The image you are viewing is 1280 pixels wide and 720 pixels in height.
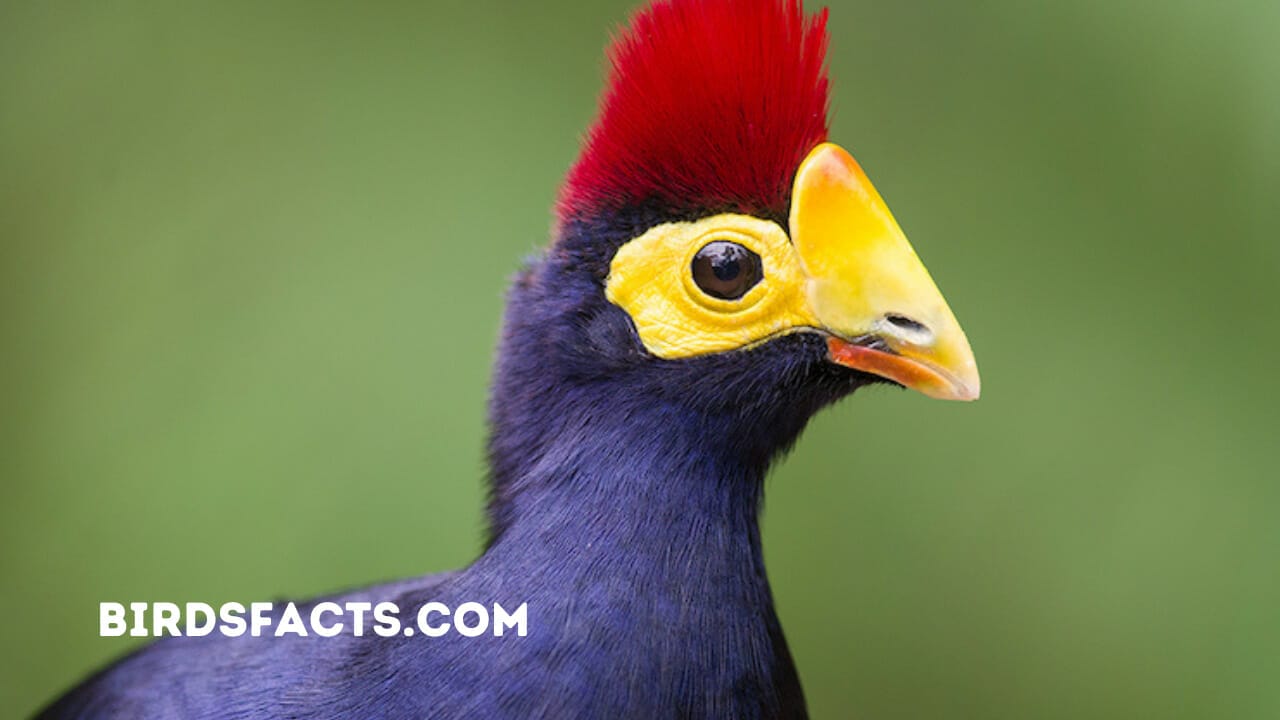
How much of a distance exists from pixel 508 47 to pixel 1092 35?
1256 millimetres

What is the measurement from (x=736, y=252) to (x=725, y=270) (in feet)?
0.07

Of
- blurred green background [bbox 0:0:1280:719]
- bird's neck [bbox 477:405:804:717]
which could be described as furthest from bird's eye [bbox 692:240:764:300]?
blurred green background [bbox 0:0:1280:719]

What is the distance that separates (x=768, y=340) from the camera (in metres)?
1.27

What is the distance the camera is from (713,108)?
4.09 feet

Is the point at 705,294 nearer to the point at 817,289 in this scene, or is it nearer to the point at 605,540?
the point at 817,289

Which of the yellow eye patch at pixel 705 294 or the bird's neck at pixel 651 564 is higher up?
the yellow eye patch at pixel 705 294

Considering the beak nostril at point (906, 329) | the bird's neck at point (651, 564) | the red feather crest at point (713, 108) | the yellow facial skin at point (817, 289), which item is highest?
the red feather crest at point (713, 108)

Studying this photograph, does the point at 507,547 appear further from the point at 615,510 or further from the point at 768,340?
the point at 768,340

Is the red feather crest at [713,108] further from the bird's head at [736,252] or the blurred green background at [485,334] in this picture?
the blurred green background at [485,334]

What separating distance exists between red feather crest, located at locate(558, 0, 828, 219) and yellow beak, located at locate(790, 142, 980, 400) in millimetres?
35

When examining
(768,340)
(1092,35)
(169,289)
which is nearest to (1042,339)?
(1092,35)

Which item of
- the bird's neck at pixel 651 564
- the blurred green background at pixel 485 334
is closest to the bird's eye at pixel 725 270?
the bird's neck at pixel 651 564

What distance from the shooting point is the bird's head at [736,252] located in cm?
124

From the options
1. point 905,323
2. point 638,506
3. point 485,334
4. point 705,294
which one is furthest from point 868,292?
point 485,334
